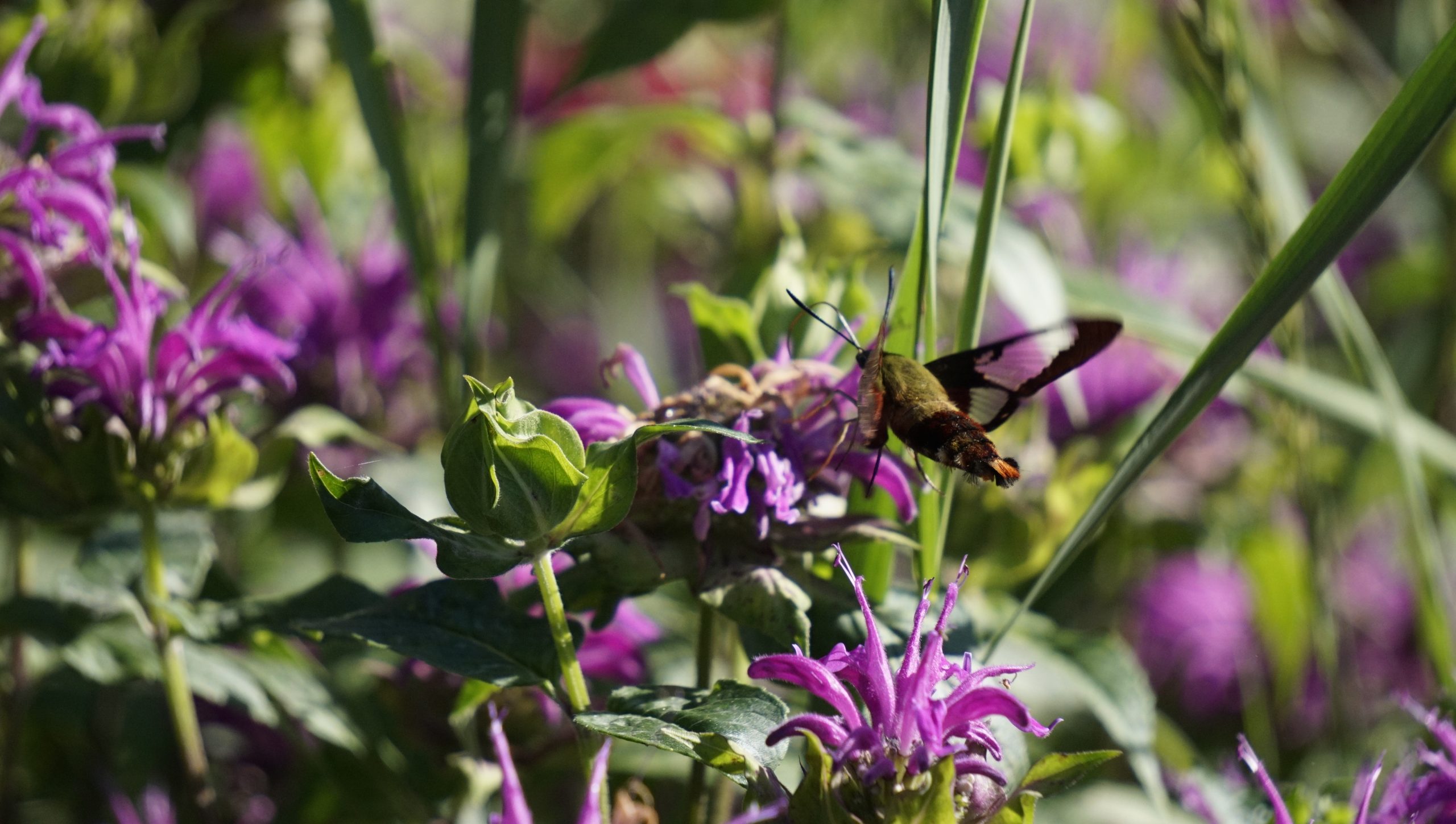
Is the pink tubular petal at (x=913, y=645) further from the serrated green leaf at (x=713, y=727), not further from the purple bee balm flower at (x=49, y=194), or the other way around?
the purple bee balm flower at (x=49, y=194)

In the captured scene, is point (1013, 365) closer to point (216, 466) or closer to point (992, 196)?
point (992, 196)

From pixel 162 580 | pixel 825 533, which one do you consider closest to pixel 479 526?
→ pixel 825 533

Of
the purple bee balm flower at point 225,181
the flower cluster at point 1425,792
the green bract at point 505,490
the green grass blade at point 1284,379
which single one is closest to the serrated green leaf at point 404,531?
the green bract at point 505,490

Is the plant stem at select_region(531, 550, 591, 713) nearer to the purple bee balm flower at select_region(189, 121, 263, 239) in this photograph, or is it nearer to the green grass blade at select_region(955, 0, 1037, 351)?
the green grass blade at select_region(955, 0, 1037, 351)

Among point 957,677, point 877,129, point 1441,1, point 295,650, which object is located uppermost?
point 1441,1

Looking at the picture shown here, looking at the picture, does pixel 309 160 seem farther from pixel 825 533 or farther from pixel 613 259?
pixel 825 533

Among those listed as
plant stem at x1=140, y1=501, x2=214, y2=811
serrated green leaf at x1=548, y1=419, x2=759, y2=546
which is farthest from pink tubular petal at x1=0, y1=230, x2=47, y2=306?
serrated green leaf at x1=548, y1=419, x2=759, y2=546
